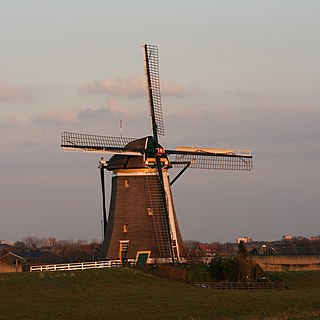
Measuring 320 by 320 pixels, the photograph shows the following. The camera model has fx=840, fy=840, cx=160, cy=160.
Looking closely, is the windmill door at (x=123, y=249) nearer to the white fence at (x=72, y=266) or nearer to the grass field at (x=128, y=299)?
the white fence at (x=72, y=266)

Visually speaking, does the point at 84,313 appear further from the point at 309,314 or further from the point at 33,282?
the point at 309,314

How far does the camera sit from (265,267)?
56844 millimetres

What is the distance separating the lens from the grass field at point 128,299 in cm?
3338

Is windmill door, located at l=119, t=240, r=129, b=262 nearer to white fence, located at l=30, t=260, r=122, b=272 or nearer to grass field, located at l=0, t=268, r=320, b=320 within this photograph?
white fence, located at l=30, t=260, r=122, b=272

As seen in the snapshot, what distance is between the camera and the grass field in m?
33.4

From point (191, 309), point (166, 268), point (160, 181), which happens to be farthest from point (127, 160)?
point (191, 309)

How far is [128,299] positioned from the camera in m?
36.7

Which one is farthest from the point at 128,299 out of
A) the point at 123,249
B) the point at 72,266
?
the point at 123,249

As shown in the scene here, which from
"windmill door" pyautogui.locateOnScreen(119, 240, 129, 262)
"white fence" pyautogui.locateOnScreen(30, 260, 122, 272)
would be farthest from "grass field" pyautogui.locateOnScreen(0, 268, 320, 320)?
"windmill door" pyautogui.locateOnScreen(119, 240, 129, 262)

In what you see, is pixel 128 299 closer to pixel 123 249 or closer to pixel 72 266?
pixel 72 266

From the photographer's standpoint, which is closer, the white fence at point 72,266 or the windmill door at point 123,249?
the white fence at point 72,266

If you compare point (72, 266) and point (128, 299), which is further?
point (72, 266)

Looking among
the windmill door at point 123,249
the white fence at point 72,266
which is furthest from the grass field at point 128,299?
the windmill door at point 123,249

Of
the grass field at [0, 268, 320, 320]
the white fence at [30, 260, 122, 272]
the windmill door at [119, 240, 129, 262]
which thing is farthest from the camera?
the windmill door at [119, 240, 129, 262]
